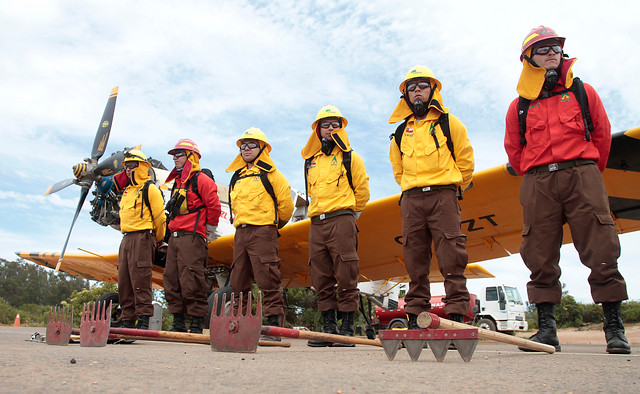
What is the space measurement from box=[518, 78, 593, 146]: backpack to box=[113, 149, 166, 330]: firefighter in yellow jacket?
13.8 ft

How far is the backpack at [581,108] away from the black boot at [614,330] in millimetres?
1115

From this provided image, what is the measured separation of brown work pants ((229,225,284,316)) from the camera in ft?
15.6

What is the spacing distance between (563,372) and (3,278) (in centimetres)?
5190

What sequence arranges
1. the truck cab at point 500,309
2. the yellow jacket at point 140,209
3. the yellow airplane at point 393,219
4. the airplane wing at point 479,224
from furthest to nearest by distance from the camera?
the truck cab at point 500,309 → the yellow jacket at point 140,209 → the yellow airplane at point 393,219 → the airplane wing at point 479,224

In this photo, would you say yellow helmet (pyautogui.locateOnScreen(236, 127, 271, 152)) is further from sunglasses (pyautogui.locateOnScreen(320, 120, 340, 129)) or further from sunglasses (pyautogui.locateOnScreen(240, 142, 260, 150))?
sunglasses (pyautogui.locateOnScreen(320, 120, 340, 129))

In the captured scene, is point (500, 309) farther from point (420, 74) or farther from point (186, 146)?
point (420, 74)

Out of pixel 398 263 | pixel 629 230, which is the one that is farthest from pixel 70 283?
pixel 629 230

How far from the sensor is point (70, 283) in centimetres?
4738

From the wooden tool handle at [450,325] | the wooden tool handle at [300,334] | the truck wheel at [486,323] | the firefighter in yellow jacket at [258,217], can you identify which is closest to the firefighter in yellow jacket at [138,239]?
the firefighter in yellow jacket at [258,217]

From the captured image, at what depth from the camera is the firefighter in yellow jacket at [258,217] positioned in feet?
15.9

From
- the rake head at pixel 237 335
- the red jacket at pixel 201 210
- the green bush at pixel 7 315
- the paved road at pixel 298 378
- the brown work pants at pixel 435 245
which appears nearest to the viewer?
the paved road at pixel 298 378

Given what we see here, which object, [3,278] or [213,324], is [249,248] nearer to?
[213,324]

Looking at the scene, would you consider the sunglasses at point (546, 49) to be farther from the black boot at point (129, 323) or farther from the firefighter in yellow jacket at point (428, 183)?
the black boot at point (129, 323)

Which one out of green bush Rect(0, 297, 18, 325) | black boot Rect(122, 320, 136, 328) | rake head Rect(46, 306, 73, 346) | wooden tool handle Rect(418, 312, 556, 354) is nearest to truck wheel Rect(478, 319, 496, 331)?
black boot Rect(122, 320, 136, 328)
